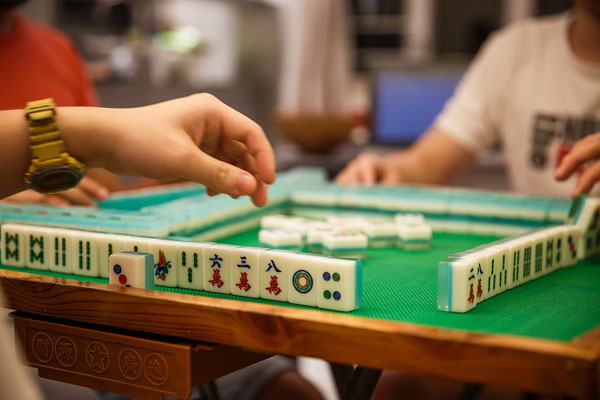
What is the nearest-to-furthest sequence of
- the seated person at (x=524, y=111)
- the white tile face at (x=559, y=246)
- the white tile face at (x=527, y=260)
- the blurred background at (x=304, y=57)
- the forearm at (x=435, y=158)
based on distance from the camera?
1. the white tile face at (x=527, y=260)
2. the white tile face at (x=559, y=246)
3. the seated person at (x=524, y=111)
4. the forearm at (x=435, y=158)
5. the blurred background at (x=304, y=57)

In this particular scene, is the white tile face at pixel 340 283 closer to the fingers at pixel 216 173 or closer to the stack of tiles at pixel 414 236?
the fingers at pixel 216 173

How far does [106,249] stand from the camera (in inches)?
42.7

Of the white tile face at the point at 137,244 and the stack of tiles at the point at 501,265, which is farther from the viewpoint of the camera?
the white tile face at the point at 137,244

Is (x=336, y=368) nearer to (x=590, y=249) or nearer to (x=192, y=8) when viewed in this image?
(x=590, y=249)

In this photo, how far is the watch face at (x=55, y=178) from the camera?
0.94 meters

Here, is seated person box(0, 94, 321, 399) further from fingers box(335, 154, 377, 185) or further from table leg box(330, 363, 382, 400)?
fingers box(335, 154, 377, 185)

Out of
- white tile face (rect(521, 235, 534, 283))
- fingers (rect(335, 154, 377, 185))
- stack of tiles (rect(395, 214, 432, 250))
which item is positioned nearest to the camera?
white tile face (rect(521, 235, 534, 283))

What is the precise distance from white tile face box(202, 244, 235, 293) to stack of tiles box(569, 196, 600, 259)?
676mm

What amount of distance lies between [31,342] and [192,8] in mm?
5985

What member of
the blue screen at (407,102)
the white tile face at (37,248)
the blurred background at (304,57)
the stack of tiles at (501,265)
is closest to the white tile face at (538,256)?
the stack of tiles at (501,265)

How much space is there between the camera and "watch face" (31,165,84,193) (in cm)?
94

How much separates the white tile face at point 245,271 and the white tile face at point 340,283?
97mm

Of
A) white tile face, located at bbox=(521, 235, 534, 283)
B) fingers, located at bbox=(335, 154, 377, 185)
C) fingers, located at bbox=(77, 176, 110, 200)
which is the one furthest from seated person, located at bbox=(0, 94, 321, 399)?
fingers, located at bbox=(335, 154, 377, 185)

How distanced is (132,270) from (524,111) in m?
1.60
